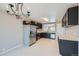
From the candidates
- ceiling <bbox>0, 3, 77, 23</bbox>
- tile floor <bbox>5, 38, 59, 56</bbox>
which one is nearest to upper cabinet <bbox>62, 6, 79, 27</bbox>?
ceiling <bbox>0, 3, 77, 23</bbox>

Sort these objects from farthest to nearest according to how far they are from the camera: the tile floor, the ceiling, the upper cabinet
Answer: the upper cabinet, the tile floor, the ceiling

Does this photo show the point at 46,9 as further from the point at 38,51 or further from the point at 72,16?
the point at 38,51

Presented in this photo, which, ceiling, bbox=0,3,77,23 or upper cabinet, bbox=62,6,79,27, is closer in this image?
ceiling, bbox=0,3,77,23

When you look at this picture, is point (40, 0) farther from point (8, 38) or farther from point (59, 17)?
point (59, 17)

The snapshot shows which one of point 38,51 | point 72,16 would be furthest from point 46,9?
point 38,51

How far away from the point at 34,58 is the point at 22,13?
7.79 ft

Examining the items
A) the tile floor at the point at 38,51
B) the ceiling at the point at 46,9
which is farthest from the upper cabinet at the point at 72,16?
the tile floor at the point at 38,51

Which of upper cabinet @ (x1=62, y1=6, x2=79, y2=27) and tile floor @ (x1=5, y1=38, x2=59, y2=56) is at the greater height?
upper cabinet @ (x1=62, y1=6, x2=79, y2=27)

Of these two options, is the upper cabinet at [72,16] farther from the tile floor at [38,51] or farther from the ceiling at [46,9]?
the tile floor at [38,51]

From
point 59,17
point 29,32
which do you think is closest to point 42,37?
point 29,32

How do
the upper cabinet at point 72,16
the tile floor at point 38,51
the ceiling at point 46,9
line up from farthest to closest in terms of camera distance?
the upper cabinet at point 72,16 → the tile floor at point 38,51 → the ceiling at point 46,9

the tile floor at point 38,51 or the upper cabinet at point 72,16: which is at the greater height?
the upper cabinet at point 72,16

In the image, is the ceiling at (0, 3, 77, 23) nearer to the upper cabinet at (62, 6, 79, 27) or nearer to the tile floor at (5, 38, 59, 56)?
the upper cabinet at (62, 6, 79, 27)

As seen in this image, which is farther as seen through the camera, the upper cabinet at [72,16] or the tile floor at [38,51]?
the upper cabinet at [72,16]
